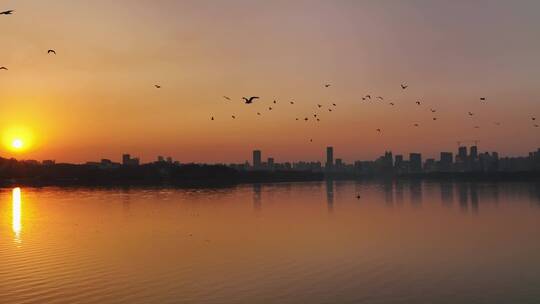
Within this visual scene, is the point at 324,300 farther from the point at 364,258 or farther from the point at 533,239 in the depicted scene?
the point at 533,239

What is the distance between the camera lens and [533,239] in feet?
132

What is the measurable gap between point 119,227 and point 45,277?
24141 mm

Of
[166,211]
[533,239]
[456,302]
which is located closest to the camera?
[456,302]

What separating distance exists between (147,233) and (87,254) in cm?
1110

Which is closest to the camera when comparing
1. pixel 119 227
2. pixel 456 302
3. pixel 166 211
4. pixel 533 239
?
pixel 456 302

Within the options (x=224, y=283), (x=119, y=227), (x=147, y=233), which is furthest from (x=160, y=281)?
(x=119, y=227)

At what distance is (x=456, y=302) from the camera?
21.6m

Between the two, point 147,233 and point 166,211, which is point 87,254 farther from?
point 166,211

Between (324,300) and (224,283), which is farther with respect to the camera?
(224,283)

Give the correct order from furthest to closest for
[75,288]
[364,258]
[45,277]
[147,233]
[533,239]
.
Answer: [147,233], [533,239], [364,258], [45,277], [75,288]

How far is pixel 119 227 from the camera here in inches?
1959

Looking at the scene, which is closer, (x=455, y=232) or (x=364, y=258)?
(x=364, y=258)

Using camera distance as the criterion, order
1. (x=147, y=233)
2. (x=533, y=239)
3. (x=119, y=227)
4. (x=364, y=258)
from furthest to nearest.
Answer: (x=119, y=227) → (x=147, y=233) → (x=533, y=239) → (x=364, y=258)

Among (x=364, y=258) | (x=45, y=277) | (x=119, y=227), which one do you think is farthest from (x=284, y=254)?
(x=119, y=227)
